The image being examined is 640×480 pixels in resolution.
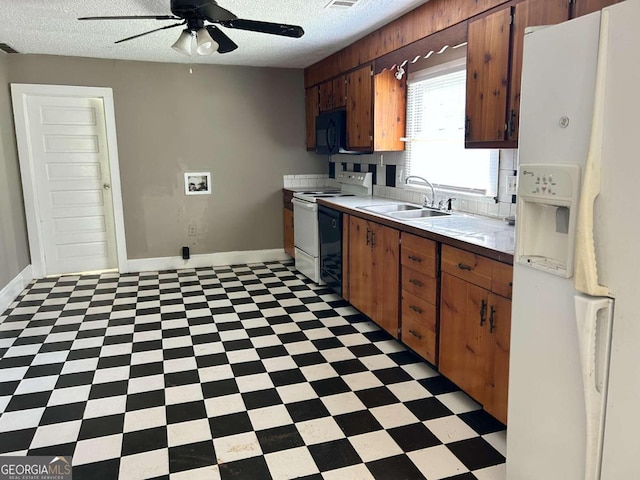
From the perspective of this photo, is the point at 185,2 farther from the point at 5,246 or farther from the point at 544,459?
the point at 5,246

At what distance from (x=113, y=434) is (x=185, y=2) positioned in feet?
7.38

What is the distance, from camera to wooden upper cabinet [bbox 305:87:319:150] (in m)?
5.46

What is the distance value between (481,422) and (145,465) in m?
1.59

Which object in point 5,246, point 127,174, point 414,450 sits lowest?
point 414,450

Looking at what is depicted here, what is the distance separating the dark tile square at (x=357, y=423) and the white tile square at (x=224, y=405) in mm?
527

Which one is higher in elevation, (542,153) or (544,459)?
(542,153)

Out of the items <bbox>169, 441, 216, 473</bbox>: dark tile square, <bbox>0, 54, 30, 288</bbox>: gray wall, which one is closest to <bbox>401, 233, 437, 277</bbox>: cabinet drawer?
<bbox>169, 441, 216, 473</bbox>: dark tile square

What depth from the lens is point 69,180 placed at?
5.23 metres

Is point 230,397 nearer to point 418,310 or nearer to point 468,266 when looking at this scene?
point 418,310

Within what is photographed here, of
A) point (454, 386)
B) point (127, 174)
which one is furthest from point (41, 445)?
point (127, 174)

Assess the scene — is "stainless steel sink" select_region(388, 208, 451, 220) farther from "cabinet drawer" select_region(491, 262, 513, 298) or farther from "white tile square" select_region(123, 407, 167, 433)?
"white tile square" select_region(123, 407, 167, 433)

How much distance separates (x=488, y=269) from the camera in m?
2.34

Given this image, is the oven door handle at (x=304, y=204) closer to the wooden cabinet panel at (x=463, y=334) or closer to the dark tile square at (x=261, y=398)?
the wooden cabinet panel at (x=463, y=334)

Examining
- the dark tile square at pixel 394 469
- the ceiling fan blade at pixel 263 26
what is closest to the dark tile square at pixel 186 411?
the dark tile square at pixel 394 469
